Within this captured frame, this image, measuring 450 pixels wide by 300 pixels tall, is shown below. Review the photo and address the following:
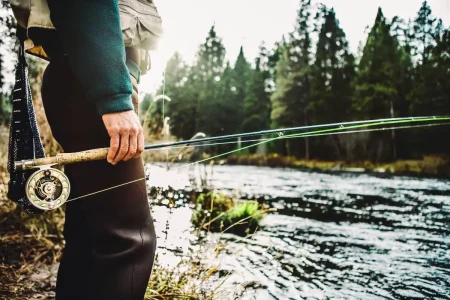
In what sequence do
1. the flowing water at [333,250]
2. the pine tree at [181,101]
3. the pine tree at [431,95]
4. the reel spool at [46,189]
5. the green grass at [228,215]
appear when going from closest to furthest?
the reel spool at [46,189] → the flowing water at [333,250] → the green grass at [228,215] → the pine tree at [431,95] → the pine tree at [181,101]

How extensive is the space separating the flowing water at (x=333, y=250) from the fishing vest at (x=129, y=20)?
1127 mm

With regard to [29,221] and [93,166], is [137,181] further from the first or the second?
[29,221]

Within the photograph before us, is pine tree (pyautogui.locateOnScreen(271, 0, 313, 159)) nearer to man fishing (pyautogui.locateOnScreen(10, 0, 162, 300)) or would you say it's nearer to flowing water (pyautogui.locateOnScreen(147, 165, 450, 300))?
flowing water (pyautogui.locateOnScreen(147, 165, 450, 300))

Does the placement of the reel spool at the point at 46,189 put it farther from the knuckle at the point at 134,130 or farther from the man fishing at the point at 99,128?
the knuckle at the point at 134,130

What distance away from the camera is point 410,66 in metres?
25.4

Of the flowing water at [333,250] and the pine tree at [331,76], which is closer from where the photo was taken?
the flowing water at [333,250]

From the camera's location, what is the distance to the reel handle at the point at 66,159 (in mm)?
1067

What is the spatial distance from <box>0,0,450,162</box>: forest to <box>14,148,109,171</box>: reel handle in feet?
62.4

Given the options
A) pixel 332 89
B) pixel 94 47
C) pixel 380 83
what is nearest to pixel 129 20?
pixel 94 47

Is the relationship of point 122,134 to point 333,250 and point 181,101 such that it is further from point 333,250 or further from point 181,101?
point 181,101

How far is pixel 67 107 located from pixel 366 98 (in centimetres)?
2766

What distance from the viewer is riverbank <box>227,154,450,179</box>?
1776 cm

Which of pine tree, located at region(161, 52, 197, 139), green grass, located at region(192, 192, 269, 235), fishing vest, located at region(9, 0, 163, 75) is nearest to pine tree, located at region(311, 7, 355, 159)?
pine tree, located at region(161, 52, 197, 139)

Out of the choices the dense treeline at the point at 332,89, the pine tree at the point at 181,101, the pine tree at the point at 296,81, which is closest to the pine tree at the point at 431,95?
the dense treeline at the point at 332,89
